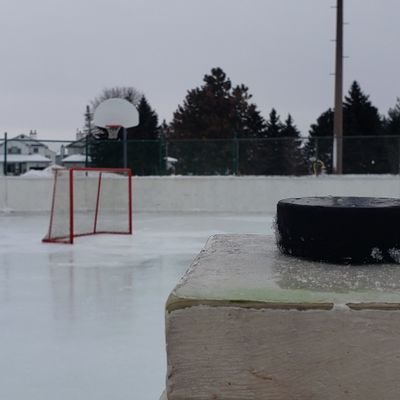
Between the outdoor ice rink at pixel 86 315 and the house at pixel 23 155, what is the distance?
240 inches

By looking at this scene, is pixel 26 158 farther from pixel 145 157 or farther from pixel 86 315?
pixel 86 315

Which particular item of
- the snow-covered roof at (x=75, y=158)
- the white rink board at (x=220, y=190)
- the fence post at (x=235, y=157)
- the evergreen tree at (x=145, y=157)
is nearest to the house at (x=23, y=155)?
the snow-covered roof at (x=75, y=158)

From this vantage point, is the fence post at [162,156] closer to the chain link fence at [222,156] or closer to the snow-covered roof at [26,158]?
the chain link fence at [222,156]

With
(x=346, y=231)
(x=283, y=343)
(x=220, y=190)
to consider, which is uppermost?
(x=346, y=231)

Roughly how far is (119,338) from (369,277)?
7.39ft

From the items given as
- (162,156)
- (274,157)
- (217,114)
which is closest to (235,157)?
(274,157)

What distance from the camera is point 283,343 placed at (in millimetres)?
1403

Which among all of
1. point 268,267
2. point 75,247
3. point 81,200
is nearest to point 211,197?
point 81,200

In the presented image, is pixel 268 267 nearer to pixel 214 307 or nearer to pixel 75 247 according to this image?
pixel 214 307

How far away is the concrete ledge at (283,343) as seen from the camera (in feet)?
Result: 4.52

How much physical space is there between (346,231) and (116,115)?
47.3 feet

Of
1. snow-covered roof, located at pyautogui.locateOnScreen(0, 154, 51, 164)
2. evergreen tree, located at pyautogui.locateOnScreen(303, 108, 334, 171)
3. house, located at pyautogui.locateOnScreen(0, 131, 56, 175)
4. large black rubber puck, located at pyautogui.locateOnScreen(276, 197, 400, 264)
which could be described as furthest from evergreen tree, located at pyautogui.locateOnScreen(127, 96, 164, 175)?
large black rubber puck, located at pyautogui.locateOnScreen(276, 197, 400, 264)

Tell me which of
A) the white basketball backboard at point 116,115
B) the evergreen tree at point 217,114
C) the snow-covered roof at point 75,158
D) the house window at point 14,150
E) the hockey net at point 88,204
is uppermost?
the evergreen tree at point 217,114

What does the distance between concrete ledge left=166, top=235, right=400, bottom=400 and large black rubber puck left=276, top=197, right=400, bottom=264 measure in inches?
9.8
